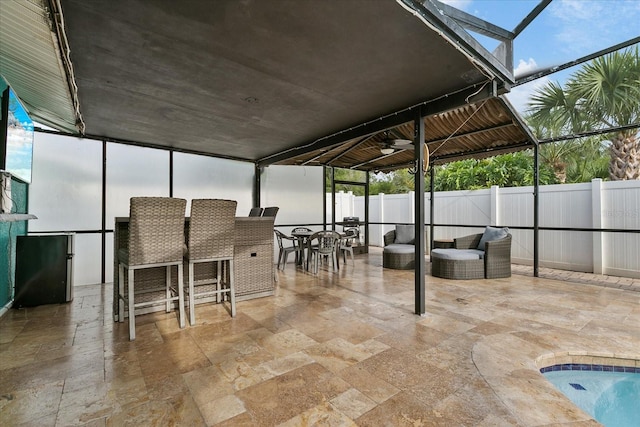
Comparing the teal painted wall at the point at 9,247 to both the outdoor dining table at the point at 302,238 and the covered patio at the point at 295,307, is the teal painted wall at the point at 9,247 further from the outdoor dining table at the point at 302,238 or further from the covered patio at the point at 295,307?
the outdoor dining table at the point at 302,238

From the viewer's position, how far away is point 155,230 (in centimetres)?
284

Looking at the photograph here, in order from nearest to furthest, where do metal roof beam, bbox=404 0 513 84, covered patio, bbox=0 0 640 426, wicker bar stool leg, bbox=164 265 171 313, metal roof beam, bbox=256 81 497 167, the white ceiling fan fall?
covered patio, bbox=0 0 640 426 < metal roof beam, bbox=404 0 513 84 < metal roof beam, bbox=256 81 497 167 < wicker bar stool leg, bbox=164 265 171 313 < the white ceiling fan

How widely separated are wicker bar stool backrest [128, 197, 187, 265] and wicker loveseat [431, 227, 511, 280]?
4370 millimetres

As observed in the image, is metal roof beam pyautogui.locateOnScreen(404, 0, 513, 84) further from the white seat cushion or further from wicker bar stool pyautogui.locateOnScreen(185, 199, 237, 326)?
the white seat cushion

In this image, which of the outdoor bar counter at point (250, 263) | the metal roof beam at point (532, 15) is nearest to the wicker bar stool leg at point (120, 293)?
the outdoor bar counter at point (250, 263)

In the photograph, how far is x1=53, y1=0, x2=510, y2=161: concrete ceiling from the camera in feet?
6.40

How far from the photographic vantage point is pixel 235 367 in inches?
85.3

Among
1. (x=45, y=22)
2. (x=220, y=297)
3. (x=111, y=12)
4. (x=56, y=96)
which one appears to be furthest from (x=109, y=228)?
(x=111, y=12)

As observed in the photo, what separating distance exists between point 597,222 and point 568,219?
1.55 feet

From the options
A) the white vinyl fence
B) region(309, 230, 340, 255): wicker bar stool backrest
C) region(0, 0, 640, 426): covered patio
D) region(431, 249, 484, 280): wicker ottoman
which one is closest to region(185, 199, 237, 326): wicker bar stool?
region(0, 0, 640, 426): covered patio

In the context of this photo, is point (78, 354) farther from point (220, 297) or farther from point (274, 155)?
point (274, 155)

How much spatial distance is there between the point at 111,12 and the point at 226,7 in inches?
30.7

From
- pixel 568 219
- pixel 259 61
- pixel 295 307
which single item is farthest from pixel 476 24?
pixel 568 219

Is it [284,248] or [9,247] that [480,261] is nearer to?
[284,248]
